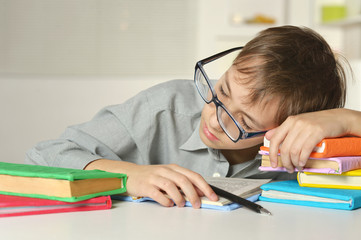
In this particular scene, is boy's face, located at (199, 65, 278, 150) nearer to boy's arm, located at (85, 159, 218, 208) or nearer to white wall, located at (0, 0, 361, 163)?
boy's arm, located at (85, 159, 218, 208)

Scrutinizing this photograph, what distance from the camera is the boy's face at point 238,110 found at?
3.58ft

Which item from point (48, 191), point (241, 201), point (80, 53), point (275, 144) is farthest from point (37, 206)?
point (80, 53)

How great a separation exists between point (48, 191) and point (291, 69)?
0.63 meters

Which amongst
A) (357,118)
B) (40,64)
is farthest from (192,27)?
(357,118)

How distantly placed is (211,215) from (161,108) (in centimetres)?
63

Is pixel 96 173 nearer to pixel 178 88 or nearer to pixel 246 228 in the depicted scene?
pixel 246 228

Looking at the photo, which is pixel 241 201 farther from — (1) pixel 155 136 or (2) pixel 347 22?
(2) pixel 347 22

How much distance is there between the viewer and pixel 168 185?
0.85 meters

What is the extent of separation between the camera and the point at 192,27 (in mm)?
3961

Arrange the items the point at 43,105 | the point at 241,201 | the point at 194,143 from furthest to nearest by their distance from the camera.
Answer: the point at 43,105 → the point at 194,143 → the point at 241,201

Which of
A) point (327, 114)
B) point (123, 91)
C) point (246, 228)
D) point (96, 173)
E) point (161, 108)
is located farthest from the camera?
point (123, 91)

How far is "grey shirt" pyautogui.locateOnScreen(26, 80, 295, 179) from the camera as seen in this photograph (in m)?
1.25

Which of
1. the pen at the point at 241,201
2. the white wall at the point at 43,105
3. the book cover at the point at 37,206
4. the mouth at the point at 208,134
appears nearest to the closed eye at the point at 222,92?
the mouth at the point at 208,134

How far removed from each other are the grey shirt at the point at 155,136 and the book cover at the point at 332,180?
0.37m
